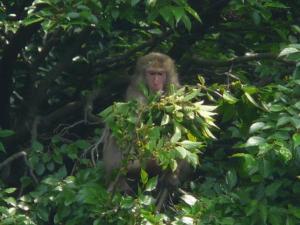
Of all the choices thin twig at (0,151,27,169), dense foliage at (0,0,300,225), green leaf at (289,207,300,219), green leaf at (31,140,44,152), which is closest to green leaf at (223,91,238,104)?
dense foliage at (0,0,300,225)

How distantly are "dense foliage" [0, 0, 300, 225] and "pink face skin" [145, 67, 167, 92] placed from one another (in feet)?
0.73

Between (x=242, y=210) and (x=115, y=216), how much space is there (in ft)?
2.28

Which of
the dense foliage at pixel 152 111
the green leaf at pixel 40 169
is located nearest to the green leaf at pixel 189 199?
the dense foliage at pixel 152 111

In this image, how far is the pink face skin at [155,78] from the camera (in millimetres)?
6785

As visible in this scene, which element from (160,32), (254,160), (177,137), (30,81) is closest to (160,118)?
(177,137)

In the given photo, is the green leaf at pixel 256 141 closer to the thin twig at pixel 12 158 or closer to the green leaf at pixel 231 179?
the green leaf at pixel 231 179

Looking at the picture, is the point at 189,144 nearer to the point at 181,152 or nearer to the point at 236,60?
the point at 181,152

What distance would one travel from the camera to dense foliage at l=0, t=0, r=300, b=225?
16.2ft

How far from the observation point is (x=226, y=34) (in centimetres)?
707

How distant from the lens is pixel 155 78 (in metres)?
6.86

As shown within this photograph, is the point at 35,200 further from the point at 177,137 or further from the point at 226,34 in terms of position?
the point at 226,34

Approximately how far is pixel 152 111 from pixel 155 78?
1930 millimetres

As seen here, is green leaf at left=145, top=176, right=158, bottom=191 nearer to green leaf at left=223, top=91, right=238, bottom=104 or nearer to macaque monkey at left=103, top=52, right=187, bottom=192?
green leaf at left=223, top=91, right=238, bottom=104

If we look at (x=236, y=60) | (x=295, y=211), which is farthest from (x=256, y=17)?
(x=295, y=211)
